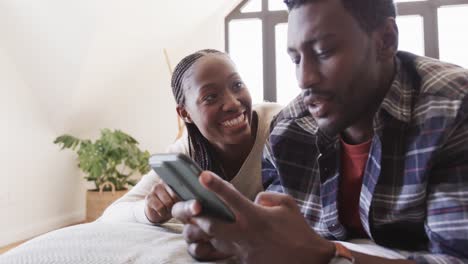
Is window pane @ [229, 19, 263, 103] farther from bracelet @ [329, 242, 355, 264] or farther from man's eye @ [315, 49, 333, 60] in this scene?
bracelet @ [329, 242, 355, 264]

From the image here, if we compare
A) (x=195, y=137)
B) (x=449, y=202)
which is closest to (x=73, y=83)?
(x=195, y=137)

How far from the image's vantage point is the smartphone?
0.52m

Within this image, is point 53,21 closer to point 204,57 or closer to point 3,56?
point 3,56

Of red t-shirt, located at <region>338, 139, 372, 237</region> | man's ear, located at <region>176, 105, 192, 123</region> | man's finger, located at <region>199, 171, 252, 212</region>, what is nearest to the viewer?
man's finger, located at <region>199, 171, 252, 212</region>

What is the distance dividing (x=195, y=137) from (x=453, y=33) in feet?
11.1

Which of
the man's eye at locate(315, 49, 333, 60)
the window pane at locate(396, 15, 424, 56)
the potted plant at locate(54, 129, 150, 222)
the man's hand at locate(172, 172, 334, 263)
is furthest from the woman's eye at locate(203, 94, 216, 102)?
the window pane at locate(396, 15, 424, 56)

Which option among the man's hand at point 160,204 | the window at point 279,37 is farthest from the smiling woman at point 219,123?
the window at point 279,37

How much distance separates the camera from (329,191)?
32.6 inches

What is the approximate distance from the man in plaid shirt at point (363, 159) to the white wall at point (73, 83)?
2.34 m

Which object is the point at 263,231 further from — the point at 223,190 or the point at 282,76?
the point at 282,76

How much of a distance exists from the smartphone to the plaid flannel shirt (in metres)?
0.29

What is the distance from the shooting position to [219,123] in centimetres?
114

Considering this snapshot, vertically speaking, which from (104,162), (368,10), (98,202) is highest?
(368,10)

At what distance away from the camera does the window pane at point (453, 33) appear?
373 cm
